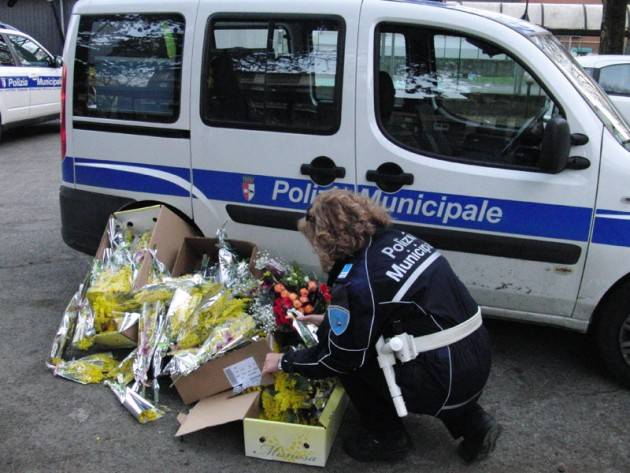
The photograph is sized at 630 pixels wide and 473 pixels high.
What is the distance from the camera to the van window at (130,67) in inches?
155

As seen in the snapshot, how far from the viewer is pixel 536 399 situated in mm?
3471

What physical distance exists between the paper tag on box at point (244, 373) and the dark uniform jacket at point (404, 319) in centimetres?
44

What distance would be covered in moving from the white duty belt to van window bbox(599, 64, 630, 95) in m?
6.73

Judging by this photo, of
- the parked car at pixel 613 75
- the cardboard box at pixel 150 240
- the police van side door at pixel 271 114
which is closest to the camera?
the cardboard box at pixel 150 240

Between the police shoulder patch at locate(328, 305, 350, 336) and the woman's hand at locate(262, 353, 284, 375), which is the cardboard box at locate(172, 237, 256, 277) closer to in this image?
the woman's hand at locate(262, 353, 284, 375)

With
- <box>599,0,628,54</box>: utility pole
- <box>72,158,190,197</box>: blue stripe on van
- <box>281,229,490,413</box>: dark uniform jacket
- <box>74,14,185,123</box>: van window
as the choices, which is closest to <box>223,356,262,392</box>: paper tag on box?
<box>281,229,490,413</box>: dark uniform jacket

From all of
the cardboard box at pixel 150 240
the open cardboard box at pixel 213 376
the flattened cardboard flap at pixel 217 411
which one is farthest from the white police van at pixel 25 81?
the flattened cardboard flap at pixel 217 411

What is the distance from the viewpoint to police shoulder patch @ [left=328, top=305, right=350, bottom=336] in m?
2.60

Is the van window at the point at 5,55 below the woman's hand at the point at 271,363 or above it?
above

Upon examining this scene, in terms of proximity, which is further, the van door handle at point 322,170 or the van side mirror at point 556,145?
the van door handle at point 322,170

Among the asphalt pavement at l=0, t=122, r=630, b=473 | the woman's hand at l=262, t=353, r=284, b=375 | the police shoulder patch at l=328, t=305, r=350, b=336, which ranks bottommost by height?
the asphalt pavement at l=0, t=122, r=630, b=473

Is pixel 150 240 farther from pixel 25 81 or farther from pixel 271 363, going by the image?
pixel 25 81

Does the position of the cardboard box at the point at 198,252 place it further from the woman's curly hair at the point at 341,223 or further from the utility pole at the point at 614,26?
the utility pole at the point at 614,26

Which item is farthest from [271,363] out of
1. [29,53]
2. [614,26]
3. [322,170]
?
[614,26]
